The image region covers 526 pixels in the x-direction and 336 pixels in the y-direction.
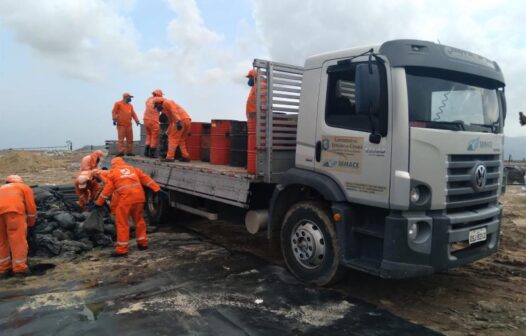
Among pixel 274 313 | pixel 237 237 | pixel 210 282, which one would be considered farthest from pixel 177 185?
pixel 274 313

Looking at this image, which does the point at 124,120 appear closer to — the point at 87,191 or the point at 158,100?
the point at 158,100

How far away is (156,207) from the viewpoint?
8.60m

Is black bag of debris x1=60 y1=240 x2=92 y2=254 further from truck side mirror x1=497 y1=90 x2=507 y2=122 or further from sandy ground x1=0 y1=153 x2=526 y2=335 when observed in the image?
truck side mirror x1=497 y1=90 x2=507 y2=122

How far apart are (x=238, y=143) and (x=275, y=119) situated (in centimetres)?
161

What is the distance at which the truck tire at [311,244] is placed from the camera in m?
4.77

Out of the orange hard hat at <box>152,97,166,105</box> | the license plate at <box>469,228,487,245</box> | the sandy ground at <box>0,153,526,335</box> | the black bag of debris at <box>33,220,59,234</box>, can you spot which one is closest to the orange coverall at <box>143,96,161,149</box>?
the orange hard hat at <box>152,97,166,105</box>

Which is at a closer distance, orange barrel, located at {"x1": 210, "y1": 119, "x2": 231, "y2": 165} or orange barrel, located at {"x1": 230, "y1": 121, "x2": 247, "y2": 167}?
orange barrel, located at {"x1": 230, "y1": 121, "x2": 247, "y2": 167}

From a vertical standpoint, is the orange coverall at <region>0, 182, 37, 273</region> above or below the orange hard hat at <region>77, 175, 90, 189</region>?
below

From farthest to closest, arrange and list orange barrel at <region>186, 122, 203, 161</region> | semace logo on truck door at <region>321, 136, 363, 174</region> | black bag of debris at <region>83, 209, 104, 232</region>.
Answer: orange barrel at <region>186, 122, 203, 161</region> → black bag of debris at <region>83, 209, 104, 232</region> → semace logo on truck door at <region>321, 136, 363, 174</region>

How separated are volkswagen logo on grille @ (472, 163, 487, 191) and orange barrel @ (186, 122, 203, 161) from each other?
5617 millimetres

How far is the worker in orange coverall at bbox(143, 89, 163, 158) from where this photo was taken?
929 centimetres

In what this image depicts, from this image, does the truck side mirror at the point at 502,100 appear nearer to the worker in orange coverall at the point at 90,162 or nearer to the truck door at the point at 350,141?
the truck door at the point at 350,141

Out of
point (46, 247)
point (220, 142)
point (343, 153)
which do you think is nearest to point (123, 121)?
point (220, 142)

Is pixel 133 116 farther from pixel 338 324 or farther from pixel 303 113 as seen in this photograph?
pixel 338 324
